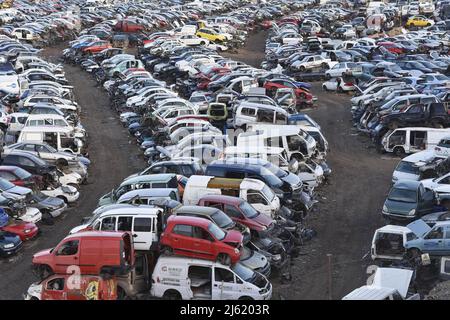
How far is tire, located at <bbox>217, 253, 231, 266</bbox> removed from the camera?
16.2 meters

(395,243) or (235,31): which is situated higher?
(235,31)

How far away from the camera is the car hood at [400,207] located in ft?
66.3

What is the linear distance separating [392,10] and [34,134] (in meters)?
45.4

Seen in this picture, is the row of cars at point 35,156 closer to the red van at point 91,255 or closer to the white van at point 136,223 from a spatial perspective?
the white van at point 136,223

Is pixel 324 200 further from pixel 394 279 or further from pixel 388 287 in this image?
pixel 388 287

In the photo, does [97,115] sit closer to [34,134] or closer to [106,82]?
[106,82]

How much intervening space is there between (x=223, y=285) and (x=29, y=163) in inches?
393

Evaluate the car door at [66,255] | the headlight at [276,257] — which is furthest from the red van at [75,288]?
the headlight at [276,257]

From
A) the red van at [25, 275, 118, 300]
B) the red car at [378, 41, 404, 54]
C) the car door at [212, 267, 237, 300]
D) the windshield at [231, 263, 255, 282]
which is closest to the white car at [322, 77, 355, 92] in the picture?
the red car at [378, 41, 404, 54]

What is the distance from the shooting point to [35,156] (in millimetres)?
24109

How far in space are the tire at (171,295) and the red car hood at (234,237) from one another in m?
1.50

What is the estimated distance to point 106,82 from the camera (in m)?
40.1
